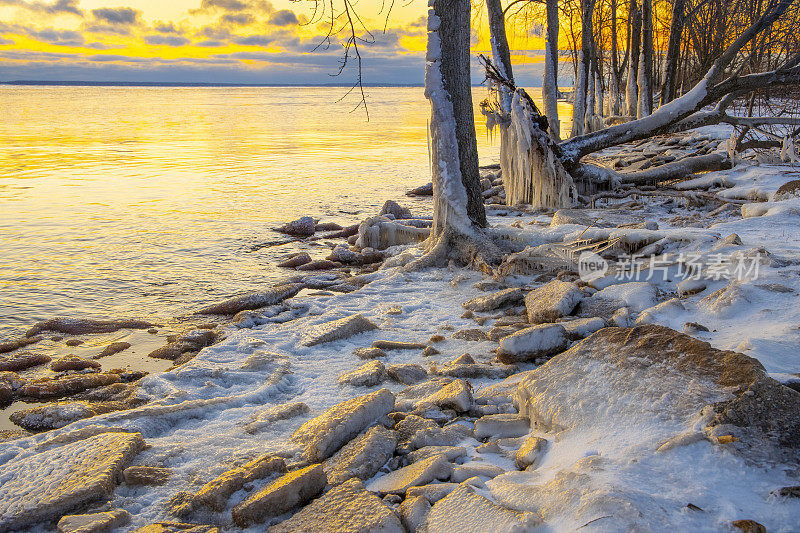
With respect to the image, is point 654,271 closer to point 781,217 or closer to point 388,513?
point 781,217

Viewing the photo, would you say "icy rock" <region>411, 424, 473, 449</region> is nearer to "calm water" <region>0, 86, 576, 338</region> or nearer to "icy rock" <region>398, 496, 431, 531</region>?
"icy rock" <region>398, 496, 431, 531</region>

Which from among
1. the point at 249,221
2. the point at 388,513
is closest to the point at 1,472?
the point at 388,513

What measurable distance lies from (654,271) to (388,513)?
3.58m

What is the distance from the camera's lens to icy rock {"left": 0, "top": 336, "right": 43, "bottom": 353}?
516 centimetres

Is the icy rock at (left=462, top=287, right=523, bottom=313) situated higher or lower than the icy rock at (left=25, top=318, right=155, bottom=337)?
higher

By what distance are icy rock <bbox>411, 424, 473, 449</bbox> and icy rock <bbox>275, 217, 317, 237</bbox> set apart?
672 centimetres

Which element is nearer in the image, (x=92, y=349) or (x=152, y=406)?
(x=152, y=406)

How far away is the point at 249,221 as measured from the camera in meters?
10.2

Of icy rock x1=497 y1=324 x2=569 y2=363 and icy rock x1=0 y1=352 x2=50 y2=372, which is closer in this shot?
icy rock x1=497 y1=324 x2=569 y2=363

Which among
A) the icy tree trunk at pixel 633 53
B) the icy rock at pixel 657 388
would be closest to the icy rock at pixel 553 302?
the icy rock at pixel 657 388

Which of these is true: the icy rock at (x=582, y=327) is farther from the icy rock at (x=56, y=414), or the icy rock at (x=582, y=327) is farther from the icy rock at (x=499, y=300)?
the icy rock at (x=56, y=414)

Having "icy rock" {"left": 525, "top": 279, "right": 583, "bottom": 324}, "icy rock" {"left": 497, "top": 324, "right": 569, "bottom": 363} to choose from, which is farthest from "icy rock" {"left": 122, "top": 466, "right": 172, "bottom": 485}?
"icy rock" {"left": 525, "top": 279, "right": 583, "bottom": 324}

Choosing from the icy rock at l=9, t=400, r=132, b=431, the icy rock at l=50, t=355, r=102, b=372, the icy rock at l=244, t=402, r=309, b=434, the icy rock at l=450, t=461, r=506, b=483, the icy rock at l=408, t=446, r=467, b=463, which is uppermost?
the icy rock at l=450, t=461, r=506, b=483

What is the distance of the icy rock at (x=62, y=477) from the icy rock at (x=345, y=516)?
922mm
